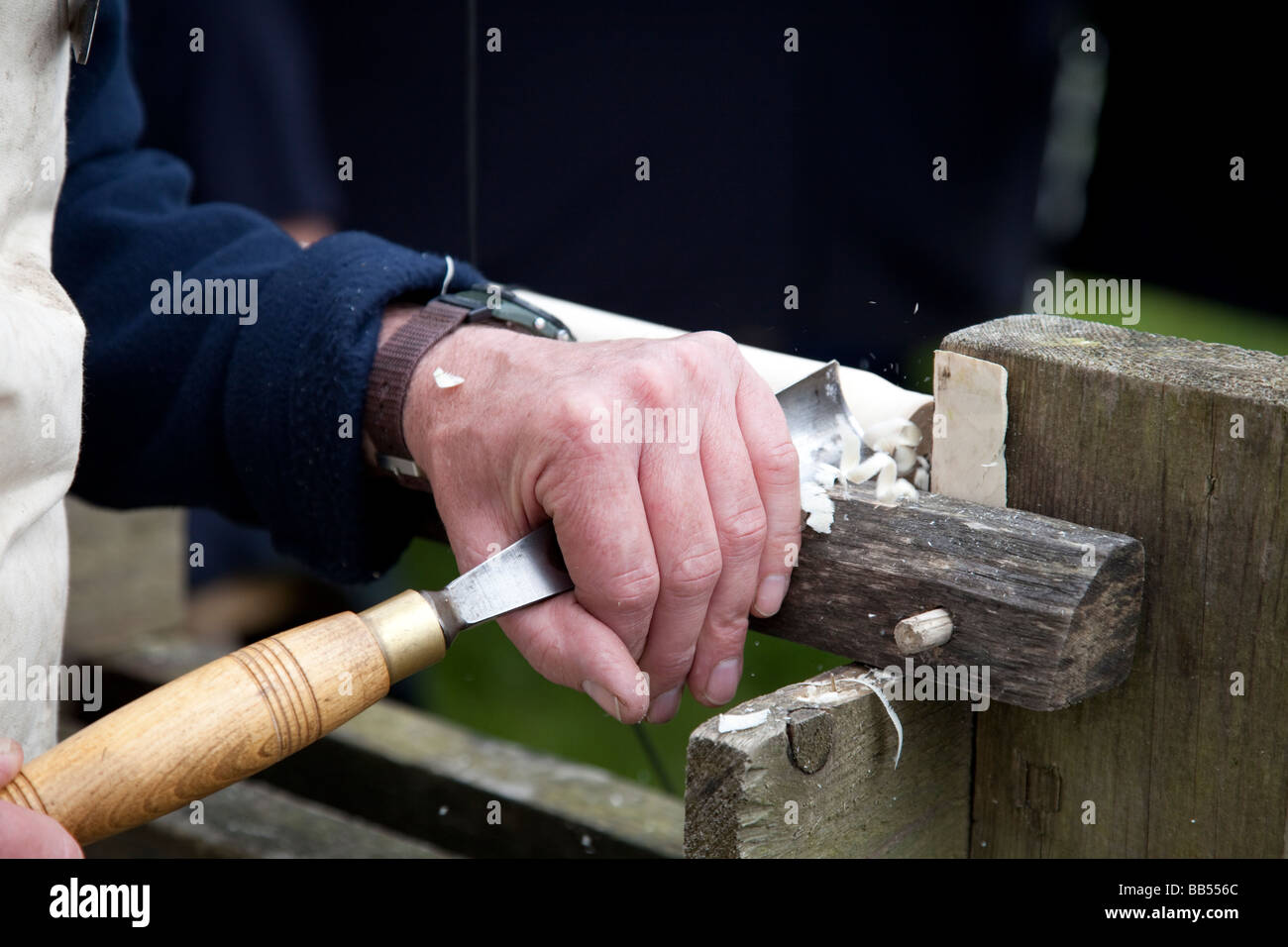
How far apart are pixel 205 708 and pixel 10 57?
0.61 meters

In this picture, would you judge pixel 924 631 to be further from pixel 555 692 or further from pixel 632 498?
pixel 555 692

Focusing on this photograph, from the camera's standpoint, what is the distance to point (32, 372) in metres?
1.02

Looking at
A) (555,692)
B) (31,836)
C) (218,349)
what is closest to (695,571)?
(31,836)

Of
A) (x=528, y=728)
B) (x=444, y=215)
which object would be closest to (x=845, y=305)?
(x=444, y=215)

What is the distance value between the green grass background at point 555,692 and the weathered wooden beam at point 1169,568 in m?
1.61

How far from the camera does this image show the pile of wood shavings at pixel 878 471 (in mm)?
1120

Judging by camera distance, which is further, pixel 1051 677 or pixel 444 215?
pixel 444 215

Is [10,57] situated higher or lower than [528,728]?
higher

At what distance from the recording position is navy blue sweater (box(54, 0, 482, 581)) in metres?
1.33

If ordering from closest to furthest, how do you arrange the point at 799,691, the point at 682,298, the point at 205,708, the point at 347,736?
the point at 205,708
the point at 799,691
the point at 347,736
the point at 682,298

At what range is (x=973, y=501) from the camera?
3.70 ft
